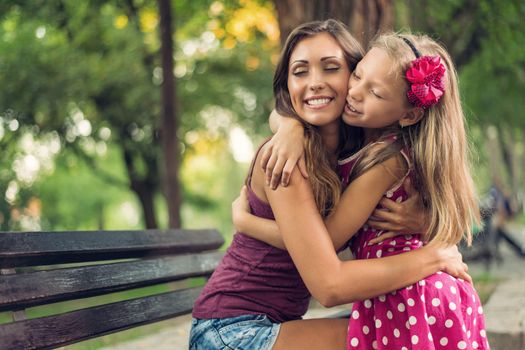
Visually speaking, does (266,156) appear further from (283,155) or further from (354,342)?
(354,342)

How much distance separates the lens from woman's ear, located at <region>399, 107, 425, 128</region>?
103 inches

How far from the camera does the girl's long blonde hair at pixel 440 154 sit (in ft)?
8.32

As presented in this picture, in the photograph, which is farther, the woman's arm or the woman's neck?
the woman's neck

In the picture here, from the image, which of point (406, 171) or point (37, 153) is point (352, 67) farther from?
point (37, 153)

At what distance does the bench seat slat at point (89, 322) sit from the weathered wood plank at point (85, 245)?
7.9 inches

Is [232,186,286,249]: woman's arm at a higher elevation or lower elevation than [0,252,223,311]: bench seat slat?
higher

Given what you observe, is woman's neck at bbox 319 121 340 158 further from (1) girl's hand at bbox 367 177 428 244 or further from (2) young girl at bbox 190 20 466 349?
(1) girl's hand at bbox 367 177 428 244

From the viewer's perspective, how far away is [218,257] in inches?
158

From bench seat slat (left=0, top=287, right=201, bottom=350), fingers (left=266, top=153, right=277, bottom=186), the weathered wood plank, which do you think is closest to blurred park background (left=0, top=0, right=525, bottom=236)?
the weathered wood plank

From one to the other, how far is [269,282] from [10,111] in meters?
11.8

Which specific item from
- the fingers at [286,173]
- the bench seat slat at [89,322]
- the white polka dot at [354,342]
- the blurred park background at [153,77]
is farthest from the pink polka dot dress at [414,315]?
the blurred park background at [153,77]

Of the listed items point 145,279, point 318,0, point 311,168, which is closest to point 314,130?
point 311,168

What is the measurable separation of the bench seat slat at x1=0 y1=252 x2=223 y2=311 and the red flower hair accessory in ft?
4.37

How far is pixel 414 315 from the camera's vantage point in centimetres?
243
